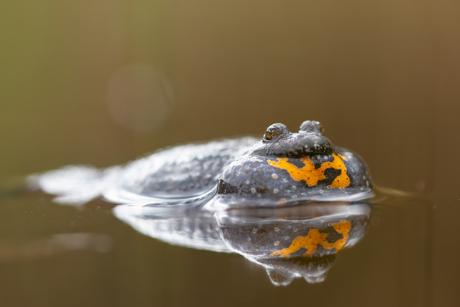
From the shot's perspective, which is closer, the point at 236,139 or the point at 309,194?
the point at 309,194

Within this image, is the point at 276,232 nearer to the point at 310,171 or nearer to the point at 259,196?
the point at 259,196

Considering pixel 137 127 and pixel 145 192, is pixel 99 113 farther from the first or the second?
pixel 145 192

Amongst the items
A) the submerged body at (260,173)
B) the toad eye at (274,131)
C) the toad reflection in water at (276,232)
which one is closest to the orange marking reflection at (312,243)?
the toad reflection in water at (276,232)

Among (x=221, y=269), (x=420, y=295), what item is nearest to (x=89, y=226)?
(x=221, y=269)

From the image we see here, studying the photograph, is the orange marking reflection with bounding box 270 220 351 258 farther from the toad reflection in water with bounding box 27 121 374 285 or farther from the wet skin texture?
the wet skin texture

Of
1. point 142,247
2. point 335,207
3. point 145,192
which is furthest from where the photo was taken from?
point 145,192

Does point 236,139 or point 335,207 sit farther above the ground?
point 236,139

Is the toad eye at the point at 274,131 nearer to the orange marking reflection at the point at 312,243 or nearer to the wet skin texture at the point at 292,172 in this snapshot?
the wet skin texture at the point at 292,172

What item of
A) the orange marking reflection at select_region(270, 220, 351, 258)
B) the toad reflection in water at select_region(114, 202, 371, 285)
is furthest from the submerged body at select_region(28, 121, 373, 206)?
the orange marking reflection at select_region(270, 220, 351, 258)
